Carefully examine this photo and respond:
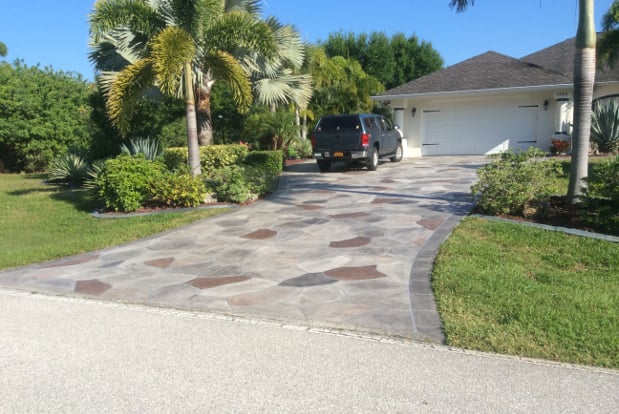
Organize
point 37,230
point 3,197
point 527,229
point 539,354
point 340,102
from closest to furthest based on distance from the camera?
point 539,354, point 527,229, point 37,230, point 3,197, point 340,102

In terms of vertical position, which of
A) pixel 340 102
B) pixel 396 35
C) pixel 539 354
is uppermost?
pixel 396 35

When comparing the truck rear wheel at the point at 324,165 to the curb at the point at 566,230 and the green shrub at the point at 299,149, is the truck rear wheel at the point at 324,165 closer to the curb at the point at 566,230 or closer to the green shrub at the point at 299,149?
the green shrub at the point at 299,149

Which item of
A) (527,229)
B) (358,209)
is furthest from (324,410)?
(358,209)

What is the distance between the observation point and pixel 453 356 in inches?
157

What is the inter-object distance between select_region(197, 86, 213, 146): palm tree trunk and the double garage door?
32.3 ft

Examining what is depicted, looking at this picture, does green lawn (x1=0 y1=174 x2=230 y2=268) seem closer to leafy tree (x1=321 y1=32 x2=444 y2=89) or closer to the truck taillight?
the truck taillight

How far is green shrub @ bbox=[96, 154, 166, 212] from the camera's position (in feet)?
35.5

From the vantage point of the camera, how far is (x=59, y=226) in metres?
10.4

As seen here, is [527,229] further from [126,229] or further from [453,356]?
[126,229]

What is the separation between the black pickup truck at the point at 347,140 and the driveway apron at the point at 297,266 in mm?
4383

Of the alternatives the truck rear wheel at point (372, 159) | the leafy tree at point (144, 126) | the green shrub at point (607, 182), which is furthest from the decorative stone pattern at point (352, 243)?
the leafy tree at point (144, 126)

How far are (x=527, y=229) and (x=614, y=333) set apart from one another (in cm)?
344

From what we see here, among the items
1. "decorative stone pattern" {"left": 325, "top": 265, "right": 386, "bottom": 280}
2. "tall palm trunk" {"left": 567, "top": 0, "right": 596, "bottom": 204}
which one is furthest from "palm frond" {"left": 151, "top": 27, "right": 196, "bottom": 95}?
"tall palm trunk" {"left": 567, "top": 0, "right": 596, "bottom": 204}

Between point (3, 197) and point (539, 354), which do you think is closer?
point (539, 354)
